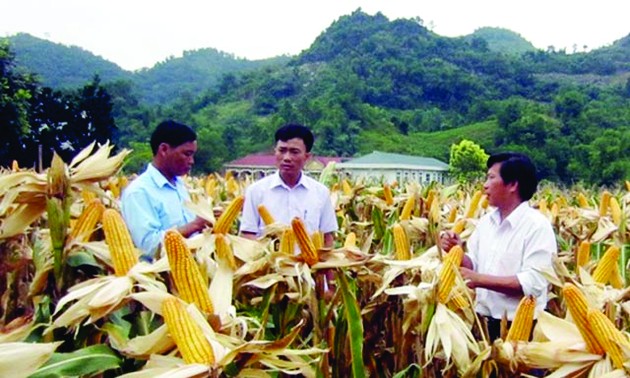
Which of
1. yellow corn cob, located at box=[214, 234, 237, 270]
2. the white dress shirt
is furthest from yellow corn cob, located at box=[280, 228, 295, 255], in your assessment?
the white dress shirt

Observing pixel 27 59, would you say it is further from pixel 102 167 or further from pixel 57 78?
pixel 102 167

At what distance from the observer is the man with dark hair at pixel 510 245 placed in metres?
2.82

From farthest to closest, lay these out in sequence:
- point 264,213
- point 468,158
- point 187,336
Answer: point 468,158 < point 264,213 < point 187,336

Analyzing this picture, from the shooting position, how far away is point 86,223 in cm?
202

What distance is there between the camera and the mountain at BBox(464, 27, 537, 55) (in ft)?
480

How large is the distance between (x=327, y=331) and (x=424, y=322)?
14.3 inches

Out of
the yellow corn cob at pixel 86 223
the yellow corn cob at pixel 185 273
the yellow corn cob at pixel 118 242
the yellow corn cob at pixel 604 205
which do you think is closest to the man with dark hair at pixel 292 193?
the yellow corn cob at pixel 86 223

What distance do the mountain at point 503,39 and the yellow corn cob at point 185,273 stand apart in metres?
148

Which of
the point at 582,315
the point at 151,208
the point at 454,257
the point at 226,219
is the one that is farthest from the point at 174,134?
the point at 582,315

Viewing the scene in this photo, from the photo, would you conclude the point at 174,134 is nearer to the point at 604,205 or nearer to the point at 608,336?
the point at 608,336

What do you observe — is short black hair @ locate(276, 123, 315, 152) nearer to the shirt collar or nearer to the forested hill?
the shirt collar

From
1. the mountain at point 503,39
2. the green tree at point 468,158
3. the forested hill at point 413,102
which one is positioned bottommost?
the green tree at point 468,158

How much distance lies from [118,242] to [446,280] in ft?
3.21

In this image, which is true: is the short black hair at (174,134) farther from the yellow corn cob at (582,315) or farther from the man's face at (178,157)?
the yellow corn cob at (582,315)
